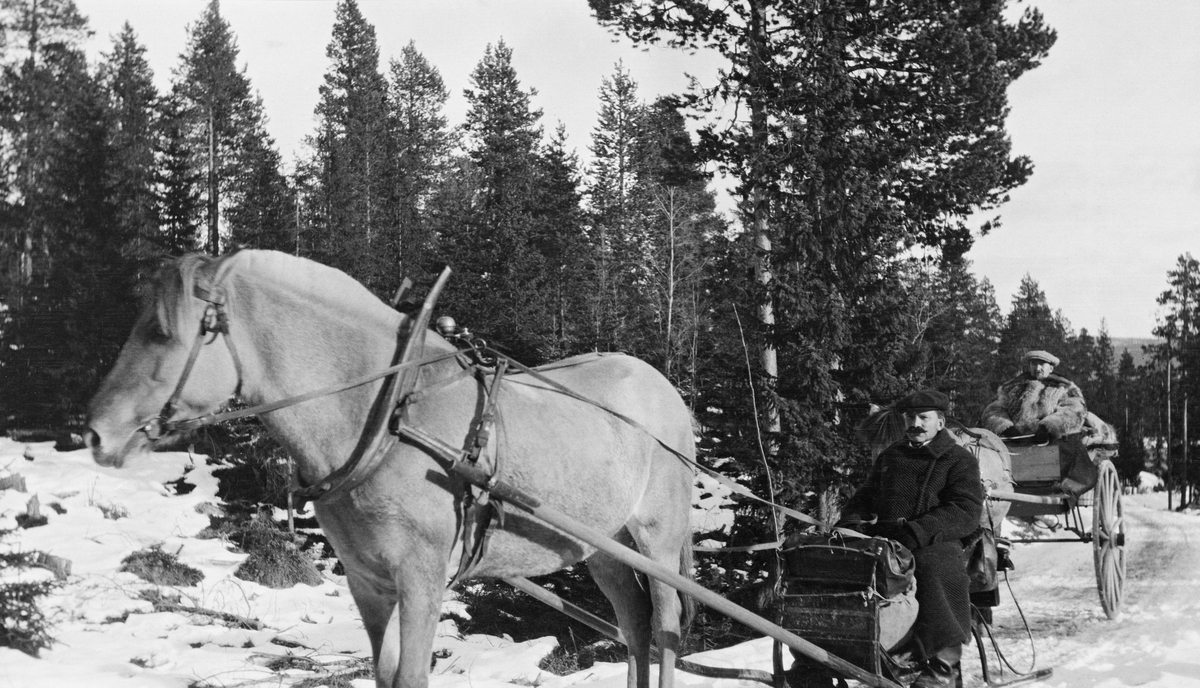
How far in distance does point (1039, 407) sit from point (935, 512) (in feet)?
15.3

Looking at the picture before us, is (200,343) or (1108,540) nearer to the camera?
(200,343)

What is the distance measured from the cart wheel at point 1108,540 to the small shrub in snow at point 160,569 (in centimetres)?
933

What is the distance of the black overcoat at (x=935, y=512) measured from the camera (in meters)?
4.59

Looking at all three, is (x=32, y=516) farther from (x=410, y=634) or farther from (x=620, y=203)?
(x=620, y=203)

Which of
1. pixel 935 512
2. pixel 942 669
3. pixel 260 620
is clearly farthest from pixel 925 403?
pixel 260 620

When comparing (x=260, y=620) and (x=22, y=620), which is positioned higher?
(x=22, y=620)

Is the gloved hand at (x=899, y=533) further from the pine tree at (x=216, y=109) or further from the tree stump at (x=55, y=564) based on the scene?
the pine tree at (x=216, y=109)

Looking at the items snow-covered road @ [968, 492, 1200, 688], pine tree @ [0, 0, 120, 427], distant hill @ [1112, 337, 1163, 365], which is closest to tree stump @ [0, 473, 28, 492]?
pine tree @ [0, 0, 120, 427]

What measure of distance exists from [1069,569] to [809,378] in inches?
187

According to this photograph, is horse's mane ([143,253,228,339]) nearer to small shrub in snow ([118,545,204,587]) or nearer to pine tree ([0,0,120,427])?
small shrub in snow ([118,545,204,587])

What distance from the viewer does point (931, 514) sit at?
4.78 m

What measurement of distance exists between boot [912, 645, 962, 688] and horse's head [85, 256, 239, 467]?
3.70 metres

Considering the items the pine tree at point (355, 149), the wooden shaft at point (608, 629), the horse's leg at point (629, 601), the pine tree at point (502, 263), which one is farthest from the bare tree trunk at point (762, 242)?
the pine tree at point (355, 149)

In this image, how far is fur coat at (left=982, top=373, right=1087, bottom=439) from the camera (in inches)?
326
